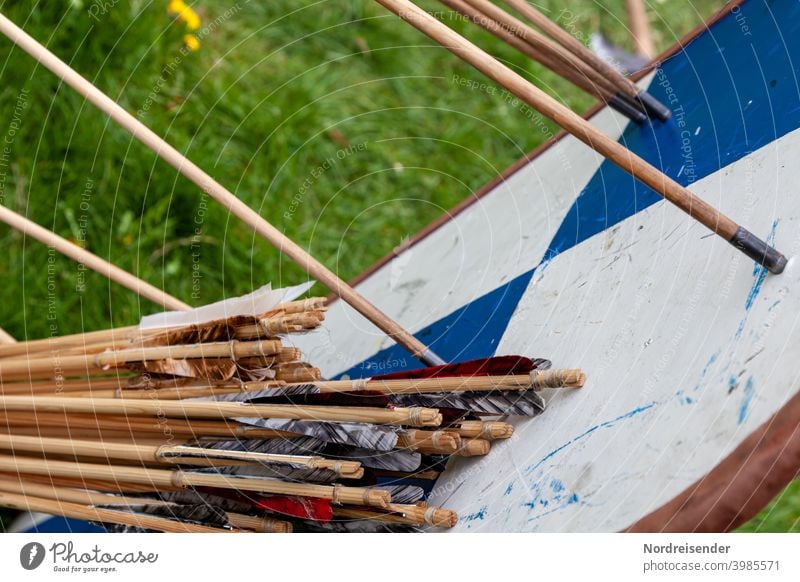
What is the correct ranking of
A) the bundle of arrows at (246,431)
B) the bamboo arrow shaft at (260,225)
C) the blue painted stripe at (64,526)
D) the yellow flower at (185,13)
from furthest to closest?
1. the yellow flower at (185,13)
2. the blue painted stripe at (64,526)
3. the bamboo arrow shaft at (260,225)
4. the bundle of arrows at (246,431)

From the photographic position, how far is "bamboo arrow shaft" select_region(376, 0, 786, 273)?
94 centimetres

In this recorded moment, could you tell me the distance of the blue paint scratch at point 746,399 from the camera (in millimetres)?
860

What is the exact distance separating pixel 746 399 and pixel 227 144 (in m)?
1.40

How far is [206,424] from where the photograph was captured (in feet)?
3.73

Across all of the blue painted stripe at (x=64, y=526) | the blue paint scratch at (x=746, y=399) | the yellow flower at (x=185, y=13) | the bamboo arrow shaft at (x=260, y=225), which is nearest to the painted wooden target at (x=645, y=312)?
the blue paint scratch at (x=746, y=399)

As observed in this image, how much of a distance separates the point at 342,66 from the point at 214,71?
294mm

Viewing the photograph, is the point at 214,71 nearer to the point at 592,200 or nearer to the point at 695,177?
the point at 592,200

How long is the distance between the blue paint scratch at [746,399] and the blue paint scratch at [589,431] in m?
0.10

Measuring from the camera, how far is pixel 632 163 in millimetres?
937

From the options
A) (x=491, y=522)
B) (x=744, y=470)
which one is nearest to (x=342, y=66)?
(x=491, y=522)

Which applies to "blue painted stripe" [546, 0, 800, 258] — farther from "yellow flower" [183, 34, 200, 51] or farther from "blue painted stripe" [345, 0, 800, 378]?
"yellow flower" [183, 34, 200, 51]

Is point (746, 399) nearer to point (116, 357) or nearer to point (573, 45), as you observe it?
point (573, 45)

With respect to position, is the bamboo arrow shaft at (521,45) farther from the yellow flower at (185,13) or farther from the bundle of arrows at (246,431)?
the yellow flower at (185,13)

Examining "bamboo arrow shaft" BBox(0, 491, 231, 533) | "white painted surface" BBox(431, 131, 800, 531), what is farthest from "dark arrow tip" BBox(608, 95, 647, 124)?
"bamboo arrow shaft" BBox(0, 491, 231, 533)
